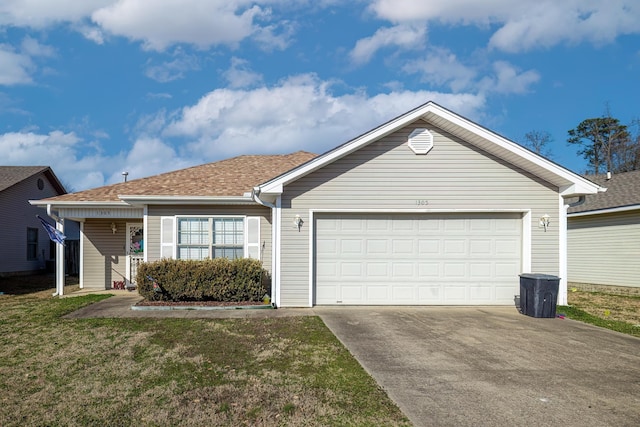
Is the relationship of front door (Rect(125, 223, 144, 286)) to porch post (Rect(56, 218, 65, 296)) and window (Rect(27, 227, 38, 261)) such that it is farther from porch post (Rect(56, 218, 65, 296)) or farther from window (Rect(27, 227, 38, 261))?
window (Rect(27, 227, 38, 261))

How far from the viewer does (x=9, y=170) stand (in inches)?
878

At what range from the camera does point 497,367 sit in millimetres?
5945

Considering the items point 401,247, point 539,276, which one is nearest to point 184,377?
point 401,247

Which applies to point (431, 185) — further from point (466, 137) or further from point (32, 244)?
point (32, 244)

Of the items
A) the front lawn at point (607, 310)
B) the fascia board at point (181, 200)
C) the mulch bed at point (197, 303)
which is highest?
the fascia board at point (181, 200)

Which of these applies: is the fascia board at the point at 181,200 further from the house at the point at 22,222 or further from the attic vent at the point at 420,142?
the house at the point at 22,222

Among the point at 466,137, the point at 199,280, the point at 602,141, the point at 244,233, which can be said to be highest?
the point at 602,141

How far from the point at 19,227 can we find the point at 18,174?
2.74m

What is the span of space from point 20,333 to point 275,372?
17.5ft

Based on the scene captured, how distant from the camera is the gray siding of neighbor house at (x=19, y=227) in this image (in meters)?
19.7

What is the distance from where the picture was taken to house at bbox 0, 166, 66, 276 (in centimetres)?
1980

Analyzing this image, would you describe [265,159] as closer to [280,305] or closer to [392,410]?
[280,305]

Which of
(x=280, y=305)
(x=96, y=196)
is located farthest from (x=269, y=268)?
(x=96, y=196)

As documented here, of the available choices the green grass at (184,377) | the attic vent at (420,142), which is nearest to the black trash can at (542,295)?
the attic vent at (420,142)
